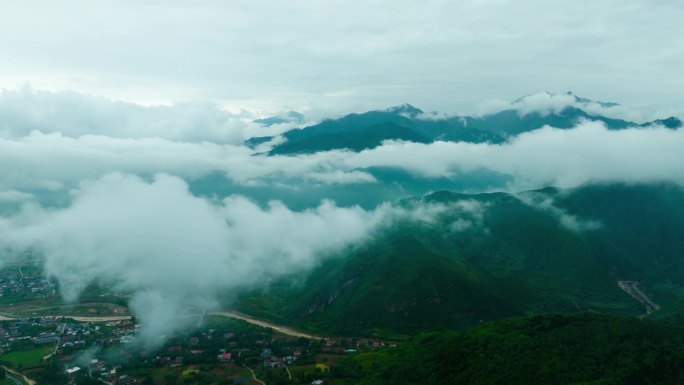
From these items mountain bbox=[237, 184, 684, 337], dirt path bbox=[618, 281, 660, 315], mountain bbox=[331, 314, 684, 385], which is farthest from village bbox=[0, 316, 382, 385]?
dirt path bbox=[618, 281, 660, 315]

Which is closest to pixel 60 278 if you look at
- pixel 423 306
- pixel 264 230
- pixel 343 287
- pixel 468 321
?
pixel 264 230

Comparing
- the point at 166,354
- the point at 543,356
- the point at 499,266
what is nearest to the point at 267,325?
the point at 166,354

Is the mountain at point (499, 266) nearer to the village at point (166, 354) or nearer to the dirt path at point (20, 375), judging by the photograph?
the village at point (166, 354)

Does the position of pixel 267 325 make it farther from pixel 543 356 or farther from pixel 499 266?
pixel 499 266

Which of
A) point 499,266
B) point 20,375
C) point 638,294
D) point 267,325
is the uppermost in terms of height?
point 499,266

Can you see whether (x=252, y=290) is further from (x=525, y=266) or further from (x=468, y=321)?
(x=525, y=266)

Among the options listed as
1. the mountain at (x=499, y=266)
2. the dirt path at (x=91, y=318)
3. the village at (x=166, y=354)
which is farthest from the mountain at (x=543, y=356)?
the dirt path at (x=91, y=318)

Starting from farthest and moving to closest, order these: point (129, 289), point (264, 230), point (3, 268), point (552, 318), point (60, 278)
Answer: point (264, 230) < point (3, 268) < point (60, 278) < point (129, 289) < point (552, 318)
